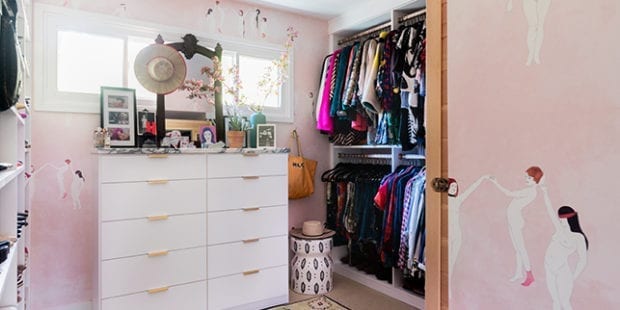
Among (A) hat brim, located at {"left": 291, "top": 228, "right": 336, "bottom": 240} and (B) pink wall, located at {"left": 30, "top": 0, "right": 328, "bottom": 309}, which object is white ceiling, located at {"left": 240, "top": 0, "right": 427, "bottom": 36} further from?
(A) hat brim, located at {"left": 291, "top": 228, "right": 336, "bottom": 240}

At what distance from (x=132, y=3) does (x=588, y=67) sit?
2644 millimetres

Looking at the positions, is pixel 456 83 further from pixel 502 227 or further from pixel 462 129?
pixel 502 227

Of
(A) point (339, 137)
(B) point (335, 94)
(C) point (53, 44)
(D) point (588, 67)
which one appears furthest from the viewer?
(A) point (339, 137)

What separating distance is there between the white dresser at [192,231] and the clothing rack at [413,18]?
1342 mm

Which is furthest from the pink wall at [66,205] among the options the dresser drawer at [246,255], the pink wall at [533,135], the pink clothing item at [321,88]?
the pink wall at [533,135]

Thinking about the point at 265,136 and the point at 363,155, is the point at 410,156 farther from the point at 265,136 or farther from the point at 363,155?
the point at 265,136

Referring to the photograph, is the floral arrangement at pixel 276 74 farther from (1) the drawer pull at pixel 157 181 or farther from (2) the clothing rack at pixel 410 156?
(2) the clothing rack at pixel 410 156

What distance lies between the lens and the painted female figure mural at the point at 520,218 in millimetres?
1075

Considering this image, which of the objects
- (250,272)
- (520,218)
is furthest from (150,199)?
(520,218)

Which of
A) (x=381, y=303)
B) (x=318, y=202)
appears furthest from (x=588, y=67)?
(x=318, y=202)

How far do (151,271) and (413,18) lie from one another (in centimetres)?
242

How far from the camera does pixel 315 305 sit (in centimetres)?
262

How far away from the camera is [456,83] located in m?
1.28

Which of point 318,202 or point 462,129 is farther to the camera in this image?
point 318,202
